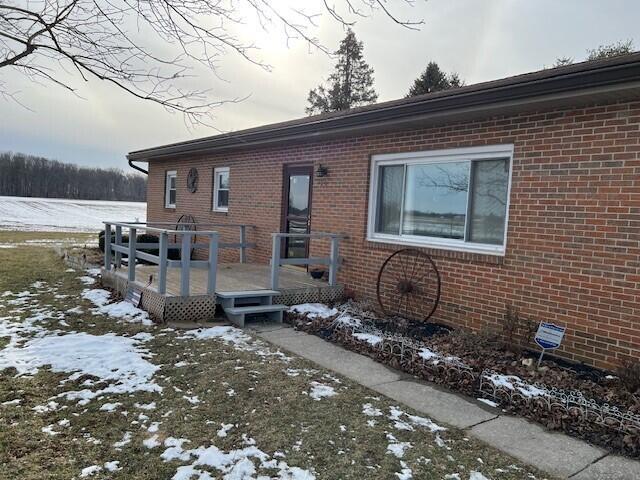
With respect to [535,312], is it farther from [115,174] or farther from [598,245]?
[115,174]

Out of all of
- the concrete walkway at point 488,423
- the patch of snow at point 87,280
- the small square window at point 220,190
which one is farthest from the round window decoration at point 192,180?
the concrete walkway at point 488,423

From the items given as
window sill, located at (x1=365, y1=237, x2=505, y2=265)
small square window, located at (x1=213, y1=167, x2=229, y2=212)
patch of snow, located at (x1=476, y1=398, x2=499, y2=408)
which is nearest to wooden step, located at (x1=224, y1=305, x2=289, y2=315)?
window sill, located at (x1=365, y1=237, x2=505, y2=265)

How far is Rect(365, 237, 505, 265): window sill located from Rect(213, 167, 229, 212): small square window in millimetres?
5146

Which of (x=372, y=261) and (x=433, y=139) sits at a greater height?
(x=433, y=139)

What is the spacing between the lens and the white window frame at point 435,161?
5.64 meters

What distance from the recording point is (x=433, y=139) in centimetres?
637

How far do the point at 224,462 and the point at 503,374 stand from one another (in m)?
2.86

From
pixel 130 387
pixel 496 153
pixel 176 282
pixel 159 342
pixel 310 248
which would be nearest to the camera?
pixel 130 387

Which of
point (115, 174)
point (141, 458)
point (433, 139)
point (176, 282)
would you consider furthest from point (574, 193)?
point (115, 174)

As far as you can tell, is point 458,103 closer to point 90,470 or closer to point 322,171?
point 322,171

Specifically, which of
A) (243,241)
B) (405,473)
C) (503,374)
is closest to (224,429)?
(405,473)

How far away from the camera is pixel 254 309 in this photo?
6297 millimetres

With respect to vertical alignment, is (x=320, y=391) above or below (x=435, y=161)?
below

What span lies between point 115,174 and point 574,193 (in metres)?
68.8
